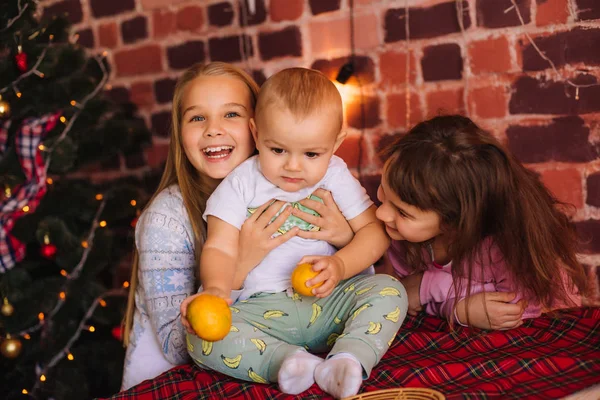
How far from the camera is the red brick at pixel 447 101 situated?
1966 millimetres

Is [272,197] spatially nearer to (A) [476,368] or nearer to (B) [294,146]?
(B) [294,146]

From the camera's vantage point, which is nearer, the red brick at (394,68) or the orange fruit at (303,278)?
the orange fruit at (303,278)

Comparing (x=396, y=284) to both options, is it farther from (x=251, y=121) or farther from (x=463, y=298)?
(x=251, y=121)

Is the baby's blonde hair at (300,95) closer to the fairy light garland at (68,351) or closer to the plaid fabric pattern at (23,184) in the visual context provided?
the plaid fabric pattern at (23,184)

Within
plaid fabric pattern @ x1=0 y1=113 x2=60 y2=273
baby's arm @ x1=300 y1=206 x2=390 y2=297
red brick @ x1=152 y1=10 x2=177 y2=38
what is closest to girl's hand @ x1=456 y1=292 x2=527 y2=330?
baby's arm @ x1=300 y1=206 x2=390 y2=297

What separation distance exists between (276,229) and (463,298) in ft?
1.64

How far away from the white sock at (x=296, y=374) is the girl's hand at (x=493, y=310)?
491 mm

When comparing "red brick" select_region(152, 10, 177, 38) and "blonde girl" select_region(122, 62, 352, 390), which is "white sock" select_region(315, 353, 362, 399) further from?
"red brick" select_region(152, 10, 177, 38)

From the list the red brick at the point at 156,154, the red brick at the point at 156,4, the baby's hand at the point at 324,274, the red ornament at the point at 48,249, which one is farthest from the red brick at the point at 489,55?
the red ornament at the point at 48,249

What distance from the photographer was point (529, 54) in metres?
1.84

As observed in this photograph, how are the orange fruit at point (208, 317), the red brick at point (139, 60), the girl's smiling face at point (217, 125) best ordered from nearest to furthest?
the orange fruit at point (208, 317) → the girl's smiling face at point (217, 125) → the red brick at point (139, 60)

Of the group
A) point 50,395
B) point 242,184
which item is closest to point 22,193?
point 50,395

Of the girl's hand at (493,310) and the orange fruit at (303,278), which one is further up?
the orange fruit at (303,278)

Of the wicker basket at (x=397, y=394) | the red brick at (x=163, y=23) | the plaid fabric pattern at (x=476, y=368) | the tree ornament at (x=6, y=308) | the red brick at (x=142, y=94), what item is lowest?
the tree ornament at (x=6, y=308)
